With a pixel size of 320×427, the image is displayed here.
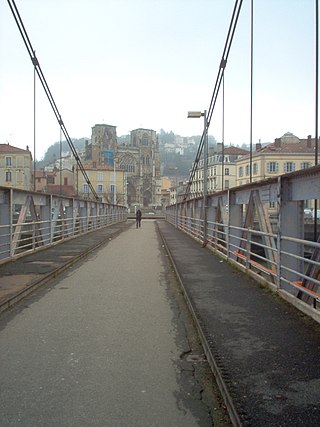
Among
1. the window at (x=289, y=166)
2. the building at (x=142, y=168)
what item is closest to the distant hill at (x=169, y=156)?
the building at (x=142, y=168)

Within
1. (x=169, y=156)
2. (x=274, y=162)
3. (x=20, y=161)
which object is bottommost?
(x=274, y=162)

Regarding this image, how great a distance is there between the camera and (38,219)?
617 inches

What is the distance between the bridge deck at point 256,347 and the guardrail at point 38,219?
114 inches

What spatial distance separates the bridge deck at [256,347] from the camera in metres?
3.20

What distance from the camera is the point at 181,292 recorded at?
831 cm

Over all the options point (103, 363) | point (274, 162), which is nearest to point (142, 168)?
point (274, 162)

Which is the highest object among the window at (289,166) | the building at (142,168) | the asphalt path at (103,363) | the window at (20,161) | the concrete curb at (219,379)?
the building at (142,168)

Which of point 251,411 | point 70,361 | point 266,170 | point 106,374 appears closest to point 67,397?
point 106,374

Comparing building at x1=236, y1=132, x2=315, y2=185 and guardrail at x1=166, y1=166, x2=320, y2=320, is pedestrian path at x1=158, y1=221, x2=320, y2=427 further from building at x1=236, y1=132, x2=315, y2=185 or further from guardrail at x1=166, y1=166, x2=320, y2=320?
building at x1=236, y1=132, x2=315, y2=185

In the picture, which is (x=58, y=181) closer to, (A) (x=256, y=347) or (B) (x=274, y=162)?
(B) (x=274, y=162)

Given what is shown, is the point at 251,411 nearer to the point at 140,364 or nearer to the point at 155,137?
the point at 140,364

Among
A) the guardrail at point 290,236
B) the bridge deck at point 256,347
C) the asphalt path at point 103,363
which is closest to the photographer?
the bridge deck at point 256,347

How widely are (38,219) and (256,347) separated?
12351mm

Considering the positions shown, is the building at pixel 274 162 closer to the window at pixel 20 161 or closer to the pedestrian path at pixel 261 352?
the window at pixel 20 161
